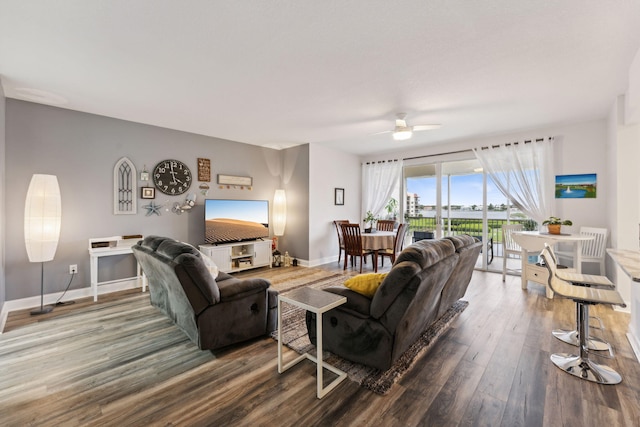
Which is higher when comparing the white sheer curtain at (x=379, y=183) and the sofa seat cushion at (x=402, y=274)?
the white sheer curtain at (x=379, y=183)

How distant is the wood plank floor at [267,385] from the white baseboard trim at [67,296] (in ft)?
2.01

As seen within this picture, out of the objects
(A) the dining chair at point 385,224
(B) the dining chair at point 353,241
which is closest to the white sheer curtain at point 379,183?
(A) the dining chair at point 385,224

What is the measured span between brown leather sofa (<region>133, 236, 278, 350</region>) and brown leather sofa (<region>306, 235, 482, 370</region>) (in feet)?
1.73

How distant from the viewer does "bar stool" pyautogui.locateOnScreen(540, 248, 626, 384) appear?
194 centimetres

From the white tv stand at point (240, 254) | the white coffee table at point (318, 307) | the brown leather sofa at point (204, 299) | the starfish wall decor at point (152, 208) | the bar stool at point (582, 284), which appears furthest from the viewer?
the white tv stand at point (240, 254)

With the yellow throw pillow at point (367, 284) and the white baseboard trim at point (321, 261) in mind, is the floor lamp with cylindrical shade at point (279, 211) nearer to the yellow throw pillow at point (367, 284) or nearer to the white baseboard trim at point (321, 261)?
the white baseboard trim at point (321, 261)

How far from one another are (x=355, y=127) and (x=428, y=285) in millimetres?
3147

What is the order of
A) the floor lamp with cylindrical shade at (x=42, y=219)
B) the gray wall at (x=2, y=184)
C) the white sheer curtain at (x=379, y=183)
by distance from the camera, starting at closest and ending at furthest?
the gray wall at (x=2, y=184) < the floor lamp with cylindrical shade at (x=42, y=219) < the white sheer curtain at (x=379, y=183)

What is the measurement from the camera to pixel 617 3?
1.74 meters

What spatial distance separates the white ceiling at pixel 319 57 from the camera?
5.99 feet

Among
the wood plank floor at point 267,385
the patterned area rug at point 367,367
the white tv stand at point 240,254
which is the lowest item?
the wood plank floor at point 267,385

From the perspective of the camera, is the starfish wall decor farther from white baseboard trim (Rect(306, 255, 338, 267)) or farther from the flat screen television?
white baseboard trim (Rect(306, 255, 338, 267))

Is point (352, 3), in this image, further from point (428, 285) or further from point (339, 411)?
point (339, 411)

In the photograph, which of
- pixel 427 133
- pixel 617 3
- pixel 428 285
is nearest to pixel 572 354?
pixel 428 285
